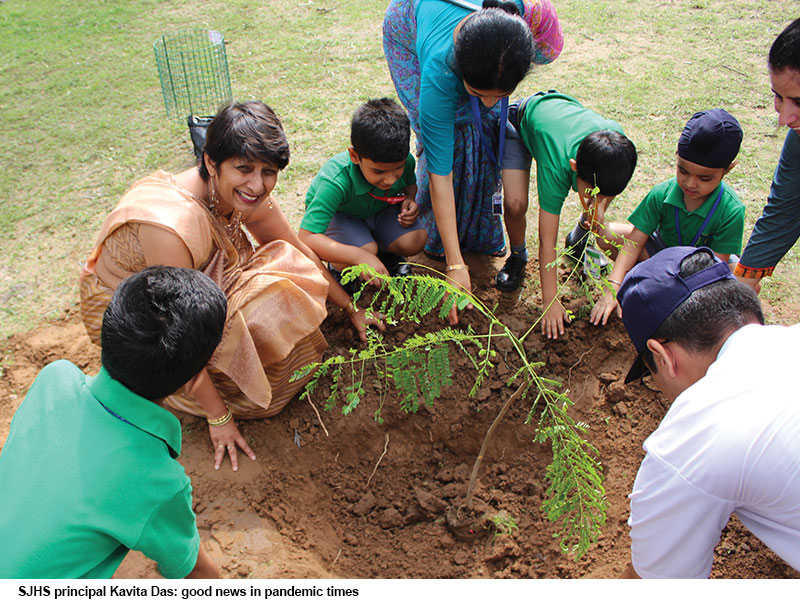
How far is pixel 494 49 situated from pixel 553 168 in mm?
784

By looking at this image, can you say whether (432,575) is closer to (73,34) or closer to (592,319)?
(592,319)

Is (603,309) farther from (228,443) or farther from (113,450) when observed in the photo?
(113,450)

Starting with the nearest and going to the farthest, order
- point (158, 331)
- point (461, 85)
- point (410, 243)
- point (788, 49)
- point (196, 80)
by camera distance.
Result: point (158, 331)
point (788, 49)
point (461, 85)
point (410, 243)
point (196, 80)

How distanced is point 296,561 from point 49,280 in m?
2.45

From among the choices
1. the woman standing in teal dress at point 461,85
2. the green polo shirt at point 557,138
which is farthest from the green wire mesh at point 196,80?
the green polo shirt at point 557,138

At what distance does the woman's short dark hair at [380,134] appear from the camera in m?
2.94

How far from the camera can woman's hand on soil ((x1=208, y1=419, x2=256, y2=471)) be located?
2.71 m

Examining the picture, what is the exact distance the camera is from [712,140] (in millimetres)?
2797

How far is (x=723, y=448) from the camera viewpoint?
1390 millimetres

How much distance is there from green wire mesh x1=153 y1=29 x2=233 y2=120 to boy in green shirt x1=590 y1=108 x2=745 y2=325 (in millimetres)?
3618

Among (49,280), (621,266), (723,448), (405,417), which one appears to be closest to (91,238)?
(49,280)

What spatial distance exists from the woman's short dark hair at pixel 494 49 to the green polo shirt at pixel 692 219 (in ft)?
3.75

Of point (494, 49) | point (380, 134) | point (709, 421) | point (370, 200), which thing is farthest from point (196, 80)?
point (709, 421)

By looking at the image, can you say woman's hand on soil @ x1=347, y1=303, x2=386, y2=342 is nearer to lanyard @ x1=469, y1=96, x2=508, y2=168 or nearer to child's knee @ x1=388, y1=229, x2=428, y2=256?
child's knee @ x1=388, y1=229, x2=428, y2=256
